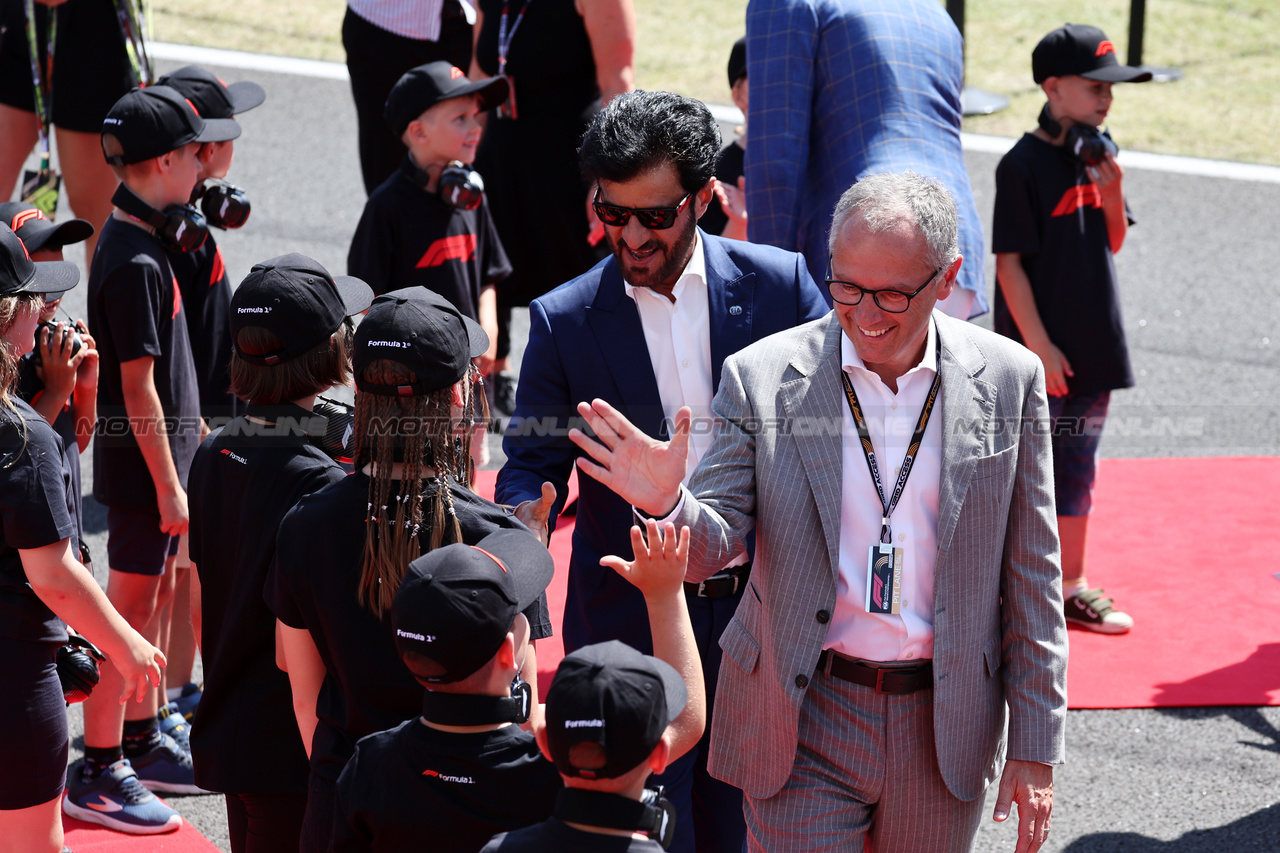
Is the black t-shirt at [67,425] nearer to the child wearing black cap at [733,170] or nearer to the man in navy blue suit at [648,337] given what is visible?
the man in navy blue suit at [648,337]

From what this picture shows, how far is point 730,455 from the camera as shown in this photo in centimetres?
301

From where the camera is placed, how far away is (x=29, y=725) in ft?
10.9

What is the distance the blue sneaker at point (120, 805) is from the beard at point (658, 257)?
2.33m

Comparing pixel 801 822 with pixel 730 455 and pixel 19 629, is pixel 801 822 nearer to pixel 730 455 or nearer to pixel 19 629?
pixel 730 455

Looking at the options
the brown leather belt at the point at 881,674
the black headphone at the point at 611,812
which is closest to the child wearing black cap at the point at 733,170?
the brown leather belt at the point at 881,674

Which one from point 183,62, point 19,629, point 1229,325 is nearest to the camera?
point 19,629

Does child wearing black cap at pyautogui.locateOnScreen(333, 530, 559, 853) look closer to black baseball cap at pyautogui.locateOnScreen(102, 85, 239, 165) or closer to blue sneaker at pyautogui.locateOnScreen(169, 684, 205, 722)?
black baseball cap at pyautogui.locateOnScreen(102, 85, 239, 165)

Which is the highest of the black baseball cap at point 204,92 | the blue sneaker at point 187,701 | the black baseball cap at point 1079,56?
the black baseball cap at point 1079,56

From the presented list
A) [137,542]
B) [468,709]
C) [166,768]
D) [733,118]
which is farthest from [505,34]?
[733,118]

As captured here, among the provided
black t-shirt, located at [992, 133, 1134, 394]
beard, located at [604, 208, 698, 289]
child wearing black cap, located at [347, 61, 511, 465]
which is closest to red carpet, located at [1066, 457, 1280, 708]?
black t-shirt, located at [992, 133, 1134, 394]

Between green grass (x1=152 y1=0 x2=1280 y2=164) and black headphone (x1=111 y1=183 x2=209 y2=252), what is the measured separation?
1034 cm

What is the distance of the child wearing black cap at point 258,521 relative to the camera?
10.6 ft

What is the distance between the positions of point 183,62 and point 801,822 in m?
12.5

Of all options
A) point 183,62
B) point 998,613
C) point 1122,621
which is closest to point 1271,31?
point 183,62
